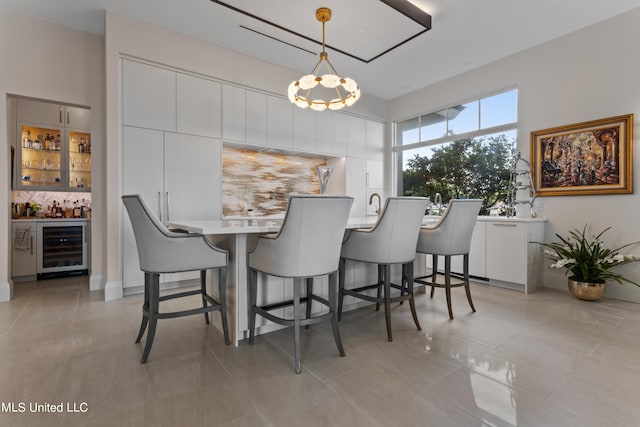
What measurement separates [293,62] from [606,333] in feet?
14.7

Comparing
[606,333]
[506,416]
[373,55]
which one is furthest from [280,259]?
[373,55]

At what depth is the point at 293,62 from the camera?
4.36 m

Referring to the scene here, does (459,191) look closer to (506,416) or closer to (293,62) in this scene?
(293,62)

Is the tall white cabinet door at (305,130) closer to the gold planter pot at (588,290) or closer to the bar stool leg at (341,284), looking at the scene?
the bar stool leg at (341,284)

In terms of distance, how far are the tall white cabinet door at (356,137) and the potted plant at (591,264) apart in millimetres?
3182

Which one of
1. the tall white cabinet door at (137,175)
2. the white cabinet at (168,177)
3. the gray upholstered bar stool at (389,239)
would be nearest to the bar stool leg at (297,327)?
the gray upholstered bar stool at (389,239)

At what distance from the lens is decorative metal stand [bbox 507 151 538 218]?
3.90 meters

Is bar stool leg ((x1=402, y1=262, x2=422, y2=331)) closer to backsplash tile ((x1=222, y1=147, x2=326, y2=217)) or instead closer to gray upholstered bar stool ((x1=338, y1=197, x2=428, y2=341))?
gray upholstered bar stool ((x1=338, y1=197, x2=428, y2=341))

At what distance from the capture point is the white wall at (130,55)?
320 centimetres

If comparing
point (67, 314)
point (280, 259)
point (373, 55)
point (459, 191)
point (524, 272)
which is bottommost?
point (67, 314)

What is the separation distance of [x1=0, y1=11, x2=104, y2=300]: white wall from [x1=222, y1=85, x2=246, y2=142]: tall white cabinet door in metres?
1.38

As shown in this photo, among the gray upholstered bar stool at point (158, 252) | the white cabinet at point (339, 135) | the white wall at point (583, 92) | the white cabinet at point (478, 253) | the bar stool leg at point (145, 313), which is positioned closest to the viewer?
the gray upholstered bar stool at point (158, 252)

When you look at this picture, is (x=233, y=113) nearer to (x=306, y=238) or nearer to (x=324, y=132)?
(x=324, y=132)

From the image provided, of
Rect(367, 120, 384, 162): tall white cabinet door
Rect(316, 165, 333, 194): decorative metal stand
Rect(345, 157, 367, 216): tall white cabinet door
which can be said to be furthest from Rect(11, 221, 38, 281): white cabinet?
Rect(367, 120, 384, 162): tall white cabinet door
